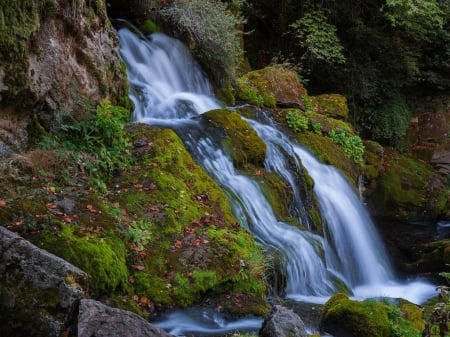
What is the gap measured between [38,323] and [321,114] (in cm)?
967

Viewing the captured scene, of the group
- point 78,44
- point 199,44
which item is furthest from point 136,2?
point 78,44

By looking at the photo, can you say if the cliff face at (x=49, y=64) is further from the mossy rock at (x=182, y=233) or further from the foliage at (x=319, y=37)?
the foliage at (x=319, y=37)

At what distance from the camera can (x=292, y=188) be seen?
27.7ft

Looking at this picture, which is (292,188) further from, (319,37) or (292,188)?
(319,37)

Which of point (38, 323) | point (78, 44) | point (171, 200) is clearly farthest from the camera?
point (78, 44)

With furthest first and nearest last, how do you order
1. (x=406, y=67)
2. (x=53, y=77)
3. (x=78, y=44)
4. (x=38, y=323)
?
(x=406, y=67), (x=78, y=44), (x=53, y=77), (x=38, y=323)

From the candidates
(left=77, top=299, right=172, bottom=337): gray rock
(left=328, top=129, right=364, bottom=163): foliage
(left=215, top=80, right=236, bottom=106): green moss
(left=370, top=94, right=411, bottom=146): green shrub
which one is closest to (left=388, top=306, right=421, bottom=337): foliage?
(left=77, top=299, right=172, bottom=337): gray rock

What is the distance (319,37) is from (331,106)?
2371mm

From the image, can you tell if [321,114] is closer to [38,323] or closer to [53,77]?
[53,77]

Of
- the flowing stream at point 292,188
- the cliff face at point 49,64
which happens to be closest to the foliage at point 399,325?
the flowing stream at point 292,188

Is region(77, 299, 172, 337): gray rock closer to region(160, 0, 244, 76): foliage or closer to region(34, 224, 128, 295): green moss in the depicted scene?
region(34, 224, 128, 295): green moss

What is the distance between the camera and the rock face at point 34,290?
3.45 m

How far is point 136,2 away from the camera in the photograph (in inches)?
428

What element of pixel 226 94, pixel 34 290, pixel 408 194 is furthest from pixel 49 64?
pixel 408 194
